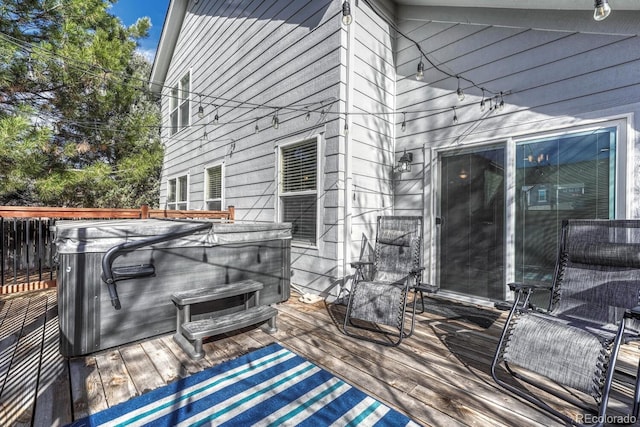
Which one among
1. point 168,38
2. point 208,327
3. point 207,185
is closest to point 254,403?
point 208,327

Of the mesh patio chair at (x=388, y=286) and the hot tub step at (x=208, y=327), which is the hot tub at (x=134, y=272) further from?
the mesh patio chair at (x=388, y=286)

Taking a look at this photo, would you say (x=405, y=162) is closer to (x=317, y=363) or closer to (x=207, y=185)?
(x=317, y=363)

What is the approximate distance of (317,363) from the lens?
91.7 inches

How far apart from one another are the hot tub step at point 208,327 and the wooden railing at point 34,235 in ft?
9.20

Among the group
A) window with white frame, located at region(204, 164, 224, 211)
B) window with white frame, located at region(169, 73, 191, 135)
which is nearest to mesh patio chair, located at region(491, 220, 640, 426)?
window with white frame, located at region(204, 164, 224, 211)

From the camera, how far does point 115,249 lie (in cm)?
242

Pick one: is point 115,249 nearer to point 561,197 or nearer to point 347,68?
point 347,68

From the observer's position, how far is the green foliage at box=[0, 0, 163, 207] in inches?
199

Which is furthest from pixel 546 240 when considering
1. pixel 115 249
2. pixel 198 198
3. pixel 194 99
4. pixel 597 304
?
pixel 194 99

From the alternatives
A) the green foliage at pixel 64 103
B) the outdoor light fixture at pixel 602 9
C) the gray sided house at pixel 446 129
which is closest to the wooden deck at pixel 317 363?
the gray sided house at pixel 446 129

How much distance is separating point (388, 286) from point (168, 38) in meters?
9.87

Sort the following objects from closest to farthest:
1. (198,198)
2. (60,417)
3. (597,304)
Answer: (60,417) → (597,304) → (198,198)

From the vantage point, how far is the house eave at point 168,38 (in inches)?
325

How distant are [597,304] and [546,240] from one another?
1151mm
